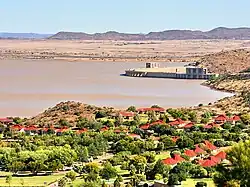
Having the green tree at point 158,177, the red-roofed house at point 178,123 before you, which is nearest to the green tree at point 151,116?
the red-roofed house at point 178,123

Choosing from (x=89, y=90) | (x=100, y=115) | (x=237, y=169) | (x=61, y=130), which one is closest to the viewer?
(x=237, y=169)

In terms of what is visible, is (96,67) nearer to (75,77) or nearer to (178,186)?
(75,77)

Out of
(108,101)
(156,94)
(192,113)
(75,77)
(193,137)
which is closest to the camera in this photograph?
(193,137)

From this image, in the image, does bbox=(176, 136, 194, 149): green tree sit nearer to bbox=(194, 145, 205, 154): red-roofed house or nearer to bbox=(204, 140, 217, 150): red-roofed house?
bbox=(204, 140, 217, 150): red-roofed house

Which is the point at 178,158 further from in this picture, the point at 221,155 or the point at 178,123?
the point at 178,123

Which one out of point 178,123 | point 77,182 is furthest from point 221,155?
point 178,123

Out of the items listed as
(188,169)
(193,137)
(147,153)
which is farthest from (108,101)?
(188,169)

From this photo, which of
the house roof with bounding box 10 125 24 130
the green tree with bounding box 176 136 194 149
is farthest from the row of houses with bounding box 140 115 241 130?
the house roof with bounding box 10 125 24 130
